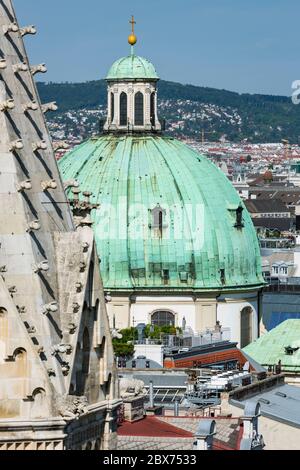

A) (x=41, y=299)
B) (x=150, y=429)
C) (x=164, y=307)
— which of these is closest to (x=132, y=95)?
(x=164, y=307)

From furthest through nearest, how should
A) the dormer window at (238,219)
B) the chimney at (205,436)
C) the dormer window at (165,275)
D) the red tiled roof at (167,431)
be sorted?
1. the dormer window at (238,219)
2. the dormer window at (165,275)
3. the red tiled roof at (167,431)
4. the chimney at (205,436)

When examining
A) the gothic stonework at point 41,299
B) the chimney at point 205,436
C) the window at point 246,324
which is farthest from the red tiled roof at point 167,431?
the window at point 246,324

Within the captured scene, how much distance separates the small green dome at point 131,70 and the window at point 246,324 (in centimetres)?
1074

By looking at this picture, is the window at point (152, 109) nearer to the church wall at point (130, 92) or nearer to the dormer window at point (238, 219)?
the church wall at point (130, 92)

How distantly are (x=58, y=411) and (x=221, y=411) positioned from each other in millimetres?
31891

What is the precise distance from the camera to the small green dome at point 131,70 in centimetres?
10438

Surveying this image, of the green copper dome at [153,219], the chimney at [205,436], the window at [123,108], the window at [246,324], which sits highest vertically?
the window at [123,108]

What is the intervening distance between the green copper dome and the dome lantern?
2132 mm

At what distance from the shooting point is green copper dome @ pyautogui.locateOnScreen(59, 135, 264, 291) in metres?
99.7

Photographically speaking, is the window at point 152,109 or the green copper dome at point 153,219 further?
the window at point 152,109

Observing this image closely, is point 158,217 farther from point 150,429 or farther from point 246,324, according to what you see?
point 150,429

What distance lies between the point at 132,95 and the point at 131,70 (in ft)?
3.52
